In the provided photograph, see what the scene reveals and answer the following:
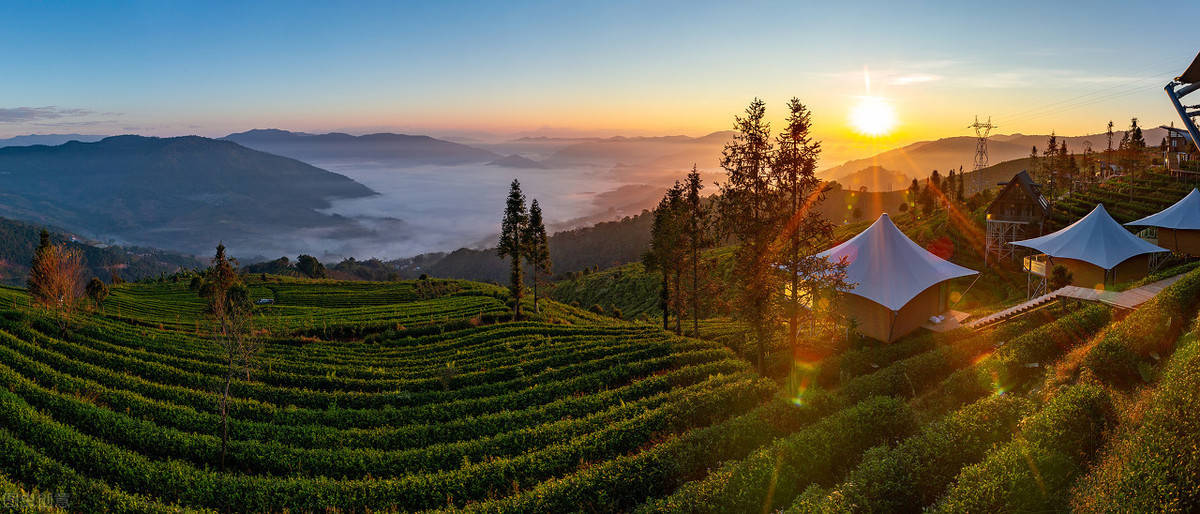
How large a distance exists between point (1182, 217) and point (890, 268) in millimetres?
24452

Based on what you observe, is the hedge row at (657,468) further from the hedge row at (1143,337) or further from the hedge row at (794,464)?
the hedge row at (1143,337)

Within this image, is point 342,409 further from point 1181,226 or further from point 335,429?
point 1181,226

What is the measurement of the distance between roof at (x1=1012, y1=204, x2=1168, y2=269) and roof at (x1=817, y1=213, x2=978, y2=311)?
35.9 feet

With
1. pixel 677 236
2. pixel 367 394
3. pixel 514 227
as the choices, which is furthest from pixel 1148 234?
pixel 367 394

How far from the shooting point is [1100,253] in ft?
96.1

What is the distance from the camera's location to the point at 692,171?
31.3 meters

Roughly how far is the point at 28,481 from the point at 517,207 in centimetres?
3115

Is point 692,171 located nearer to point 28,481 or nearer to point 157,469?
point 157,469

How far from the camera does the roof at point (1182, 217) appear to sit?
31397 mm

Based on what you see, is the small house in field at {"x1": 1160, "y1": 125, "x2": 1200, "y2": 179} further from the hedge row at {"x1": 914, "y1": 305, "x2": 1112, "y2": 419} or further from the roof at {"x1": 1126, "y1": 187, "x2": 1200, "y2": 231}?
the hedge row at {"x1": 914, "y1": 305, "x2": 1112, "y2": 419}

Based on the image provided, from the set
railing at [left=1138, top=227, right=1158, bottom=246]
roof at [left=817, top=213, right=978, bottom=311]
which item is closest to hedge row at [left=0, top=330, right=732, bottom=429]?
roof at [left=817, top=213, right=978, bottom=311]

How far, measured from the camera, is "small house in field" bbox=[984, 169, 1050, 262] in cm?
4369

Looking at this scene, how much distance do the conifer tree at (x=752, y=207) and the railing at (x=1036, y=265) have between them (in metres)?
25.4

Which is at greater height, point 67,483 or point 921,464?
point 921,464
